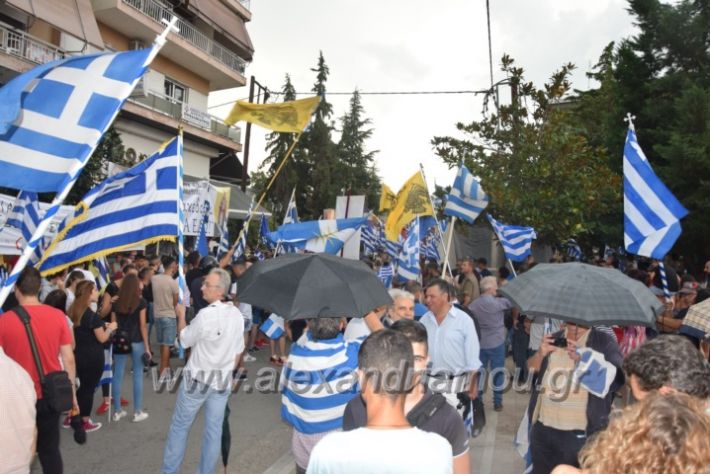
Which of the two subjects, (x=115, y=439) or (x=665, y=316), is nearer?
Result: (x=115, y=439)

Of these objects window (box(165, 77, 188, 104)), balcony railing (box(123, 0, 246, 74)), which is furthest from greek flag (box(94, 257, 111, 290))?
window (box(165, 77, 188, 104))

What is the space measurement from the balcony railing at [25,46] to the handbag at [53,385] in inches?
633

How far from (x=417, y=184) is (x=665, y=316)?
4.94m

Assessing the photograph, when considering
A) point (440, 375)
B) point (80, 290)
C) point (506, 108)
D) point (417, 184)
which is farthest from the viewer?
point (506, 108)

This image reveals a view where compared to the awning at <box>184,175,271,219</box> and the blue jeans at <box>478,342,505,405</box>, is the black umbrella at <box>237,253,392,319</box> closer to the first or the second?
the blue jeans at <box>478,342,505,405</box>

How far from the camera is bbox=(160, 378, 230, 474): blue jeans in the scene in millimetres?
4770

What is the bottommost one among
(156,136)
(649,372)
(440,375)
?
(440,375)

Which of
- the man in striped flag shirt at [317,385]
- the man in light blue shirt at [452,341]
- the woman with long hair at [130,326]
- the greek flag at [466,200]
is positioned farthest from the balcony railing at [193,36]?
the man in striped flag shirt at [317,385]

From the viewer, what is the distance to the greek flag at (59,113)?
3918 millimetres

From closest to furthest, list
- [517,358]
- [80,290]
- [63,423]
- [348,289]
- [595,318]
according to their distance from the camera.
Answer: [595,318], [348,289], [80,290], [63,423], [517,358]

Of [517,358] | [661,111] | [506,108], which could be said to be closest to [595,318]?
[517,358]

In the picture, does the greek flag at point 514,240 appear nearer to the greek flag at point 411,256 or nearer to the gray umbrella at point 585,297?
the greek flag at point 411,256

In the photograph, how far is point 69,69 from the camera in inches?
168

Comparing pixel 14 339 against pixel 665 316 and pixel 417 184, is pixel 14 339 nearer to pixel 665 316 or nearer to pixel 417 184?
pixel 665 316
